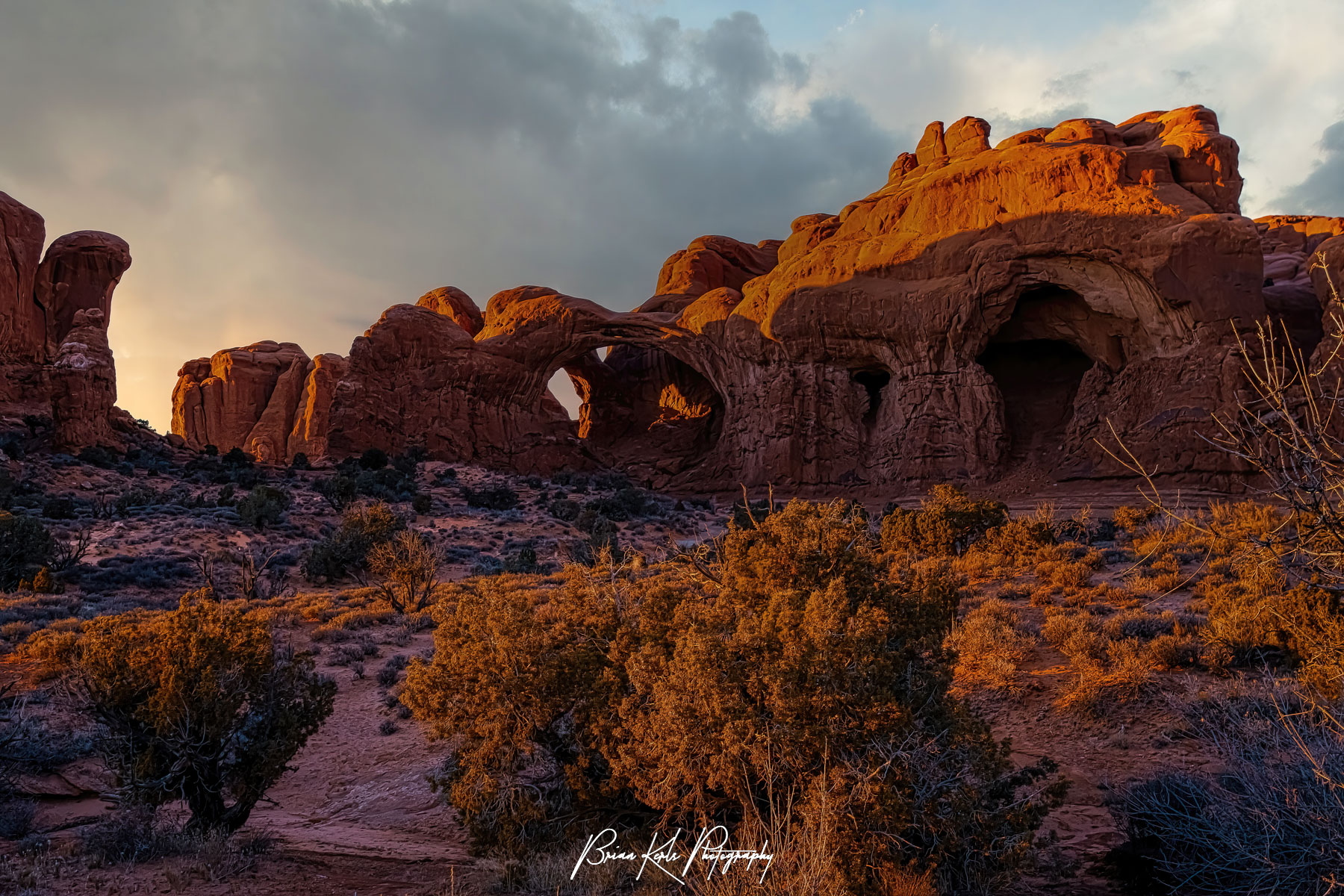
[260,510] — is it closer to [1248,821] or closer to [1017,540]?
[1017,540]

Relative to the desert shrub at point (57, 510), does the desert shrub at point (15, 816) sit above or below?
below

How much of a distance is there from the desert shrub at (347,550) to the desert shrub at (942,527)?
12507 millimetres

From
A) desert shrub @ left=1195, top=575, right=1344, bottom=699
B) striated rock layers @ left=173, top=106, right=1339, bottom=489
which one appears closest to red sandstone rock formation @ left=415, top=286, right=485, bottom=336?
striated rock layers @ left=173, top=106, right=1339, bottom=489

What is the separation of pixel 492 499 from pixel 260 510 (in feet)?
31.2

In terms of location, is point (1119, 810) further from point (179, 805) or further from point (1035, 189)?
point (1035, 189)

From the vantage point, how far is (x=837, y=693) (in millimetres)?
4422

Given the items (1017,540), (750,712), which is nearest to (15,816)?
(750,712)

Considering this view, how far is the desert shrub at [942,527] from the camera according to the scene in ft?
54.7

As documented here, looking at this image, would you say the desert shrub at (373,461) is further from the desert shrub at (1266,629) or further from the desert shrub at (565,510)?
the desert shrub at (1266,629)

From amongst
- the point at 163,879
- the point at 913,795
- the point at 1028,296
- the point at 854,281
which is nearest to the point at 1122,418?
the point at 1028,296

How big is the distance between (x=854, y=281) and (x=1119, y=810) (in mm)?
31317

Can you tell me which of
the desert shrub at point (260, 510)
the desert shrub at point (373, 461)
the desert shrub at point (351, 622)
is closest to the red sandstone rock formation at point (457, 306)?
the desert shrub at point (373, 461)

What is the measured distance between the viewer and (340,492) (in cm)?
2772

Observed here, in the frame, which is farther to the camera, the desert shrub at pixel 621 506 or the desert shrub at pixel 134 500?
the desert shrub at pixel 621 506
